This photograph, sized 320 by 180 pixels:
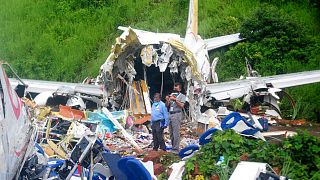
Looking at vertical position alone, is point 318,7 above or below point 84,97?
above

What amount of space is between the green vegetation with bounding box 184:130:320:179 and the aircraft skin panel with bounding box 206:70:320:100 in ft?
30.6

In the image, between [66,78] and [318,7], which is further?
[318,7]

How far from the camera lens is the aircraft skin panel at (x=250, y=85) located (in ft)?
57.2

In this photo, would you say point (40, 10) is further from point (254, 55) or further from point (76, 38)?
point (254, 55)

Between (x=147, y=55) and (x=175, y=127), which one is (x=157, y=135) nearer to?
(x=175, y=127)

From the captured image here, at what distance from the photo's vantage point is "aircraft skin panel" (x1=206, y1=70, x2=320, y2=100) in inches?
686

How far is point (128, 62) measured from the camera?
16.3 metres

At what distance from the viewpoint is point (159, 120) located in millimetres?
12445

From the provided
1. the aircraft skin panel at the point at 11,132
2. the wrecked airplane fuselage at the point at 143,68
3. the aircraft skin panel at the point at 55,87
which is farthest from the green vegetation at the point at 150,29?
the aircraft skin panel at the point at 11,132

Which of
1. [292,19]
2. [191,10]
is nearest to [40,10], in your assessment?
[191,10]

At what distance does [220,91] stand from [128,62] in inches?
113

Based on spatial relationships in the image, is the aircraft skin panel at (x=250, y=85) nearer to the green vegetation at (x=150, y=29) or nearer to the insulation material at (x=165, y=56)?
the green vegetation at (x=150, y=29)

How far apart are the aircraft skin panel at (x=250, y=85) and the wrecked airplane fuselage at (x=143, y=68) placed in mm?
1189

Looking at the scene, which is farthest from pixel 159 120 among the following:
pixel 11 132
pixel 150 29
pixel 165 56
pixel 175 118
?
pixel 150 29
